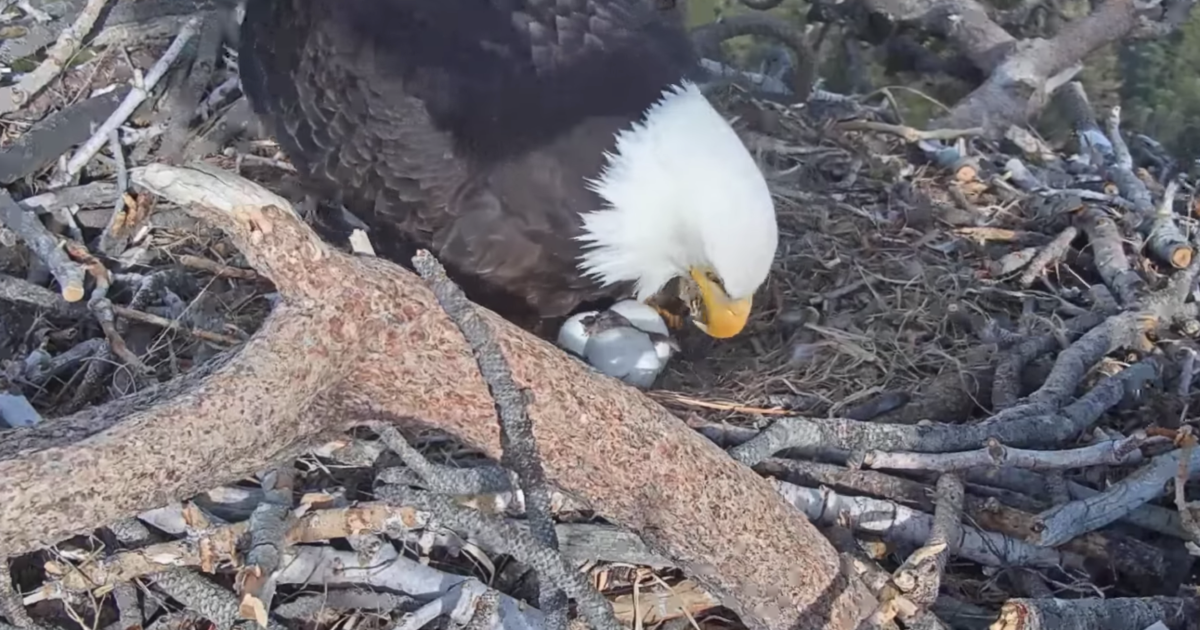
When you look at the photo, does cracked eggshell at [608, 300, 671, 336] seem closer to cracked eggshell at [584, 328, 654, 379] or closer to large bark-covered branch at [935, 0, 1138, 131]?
cracked eggshell at [584, 328, 654, 379]

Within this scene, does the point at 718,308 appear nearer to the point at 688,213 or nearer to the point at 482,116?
the point at 688,213

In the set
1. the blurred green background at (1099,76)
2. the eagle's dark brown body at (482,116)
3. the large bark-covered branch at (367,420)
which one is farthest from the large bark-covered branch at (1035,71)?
the large bark-covered branch at (367,420)

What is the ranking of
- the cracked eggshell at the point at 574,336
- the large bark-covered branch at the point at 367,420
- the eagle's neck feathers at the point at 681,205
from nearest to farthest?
1. the large bark-covered branch at the point at 367,420
2. the eagle's neck feathers at the point at 681,205
3. the cracked eggshell at the point at 574,336

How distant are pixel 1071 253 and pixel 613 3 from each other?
1268mm

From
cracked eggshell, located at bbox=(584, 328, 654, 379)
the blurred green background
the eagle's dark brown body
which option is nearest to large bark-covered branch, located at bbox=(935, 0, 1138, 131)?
the blurred green background

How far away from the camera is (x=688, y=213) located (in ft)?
6.80

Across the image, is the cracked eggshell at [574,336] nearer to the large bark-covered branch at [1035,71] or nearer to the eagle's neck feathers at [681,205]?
the eagle's neck feathers at [681,205]

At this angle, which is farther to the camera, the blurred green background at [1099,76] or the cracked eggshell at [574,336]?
the blurred green background at [1099,76]

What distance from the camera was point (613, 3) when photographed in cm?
234

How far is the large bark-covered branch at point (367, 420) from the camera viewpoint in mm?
1192

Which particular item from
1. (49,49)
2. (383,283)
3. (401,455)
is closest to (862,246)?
(401,455)

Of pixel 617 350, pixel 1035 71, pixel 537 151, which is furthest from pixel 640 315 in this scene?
pixel 1035 71

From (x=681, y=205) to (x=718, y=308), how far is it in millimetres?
220

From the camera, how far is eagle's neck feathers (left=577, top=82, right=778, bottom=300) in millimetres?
2018
